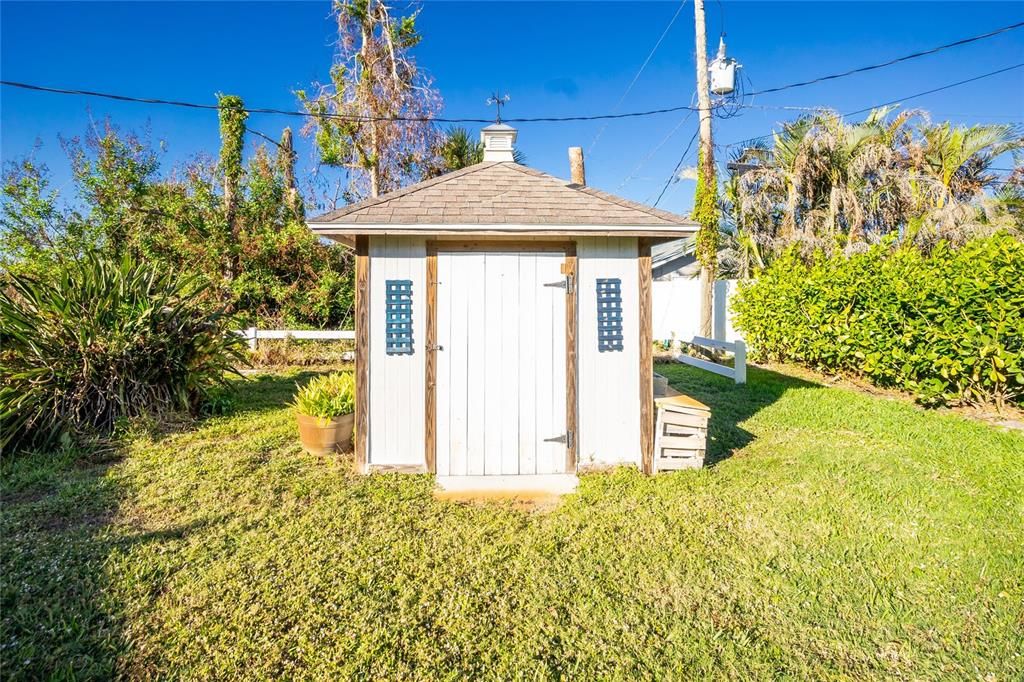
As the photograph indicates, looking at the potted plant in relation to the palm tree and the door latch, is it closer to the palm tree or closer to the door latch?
the door latch

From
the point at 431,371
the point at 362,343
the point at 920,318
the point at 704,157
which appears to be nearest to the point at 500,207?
the point at 431,371

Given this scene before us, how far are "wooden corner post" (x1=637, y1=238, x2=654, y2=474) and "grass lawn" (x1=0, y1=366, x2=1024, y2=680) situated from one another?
305 millimetres

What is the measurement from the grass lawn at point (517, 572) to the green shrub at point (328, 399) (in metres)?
0.50

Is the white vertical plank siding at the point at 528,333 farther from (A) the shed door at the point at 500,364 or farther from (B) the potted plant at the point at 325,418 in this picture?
(B) the potted plant at the point at 325,418

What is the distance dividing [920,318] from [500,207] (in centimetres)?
569

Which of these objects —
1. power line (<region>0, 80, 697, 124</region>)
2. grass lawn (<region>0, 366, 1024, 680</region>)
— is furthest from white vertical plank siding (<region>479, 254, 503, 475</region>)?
power line (<region>0, 80, 697, 124</region>)

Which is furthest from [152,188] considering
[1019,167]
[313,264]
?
[1019,167]

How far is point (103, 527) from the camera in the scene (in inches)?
123

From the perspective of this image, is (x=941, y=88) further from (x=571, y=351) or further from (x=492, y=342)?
(x=492, y=342)

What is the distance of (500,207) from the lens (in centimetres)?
418

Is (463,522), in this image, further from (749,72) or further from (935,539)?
(749,72)

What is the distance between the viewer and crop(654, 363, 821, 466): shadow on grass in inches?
195

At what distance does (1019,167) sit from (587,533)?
14.9 m

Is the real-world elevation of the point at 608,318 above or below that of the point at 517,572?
above
